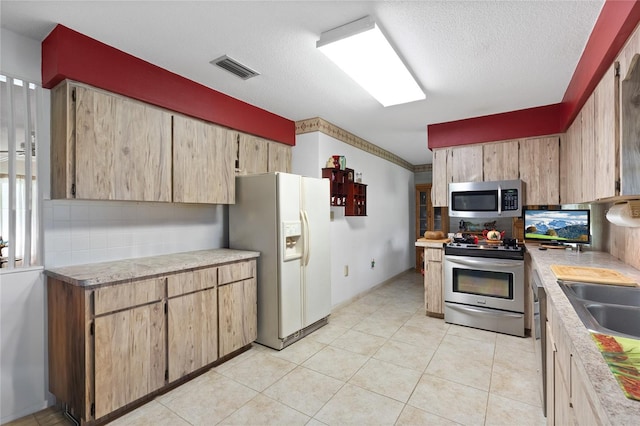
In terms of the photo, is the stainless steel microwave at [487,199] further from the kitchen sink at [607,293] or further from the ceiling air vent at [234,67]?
the ceiling air vent at [234,67]

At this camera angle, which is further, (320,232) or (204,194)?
(320,232)

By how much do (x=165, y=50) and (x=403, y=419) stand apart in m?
2.98

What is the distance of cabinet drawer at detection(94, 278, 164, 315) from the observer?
74.4 inches

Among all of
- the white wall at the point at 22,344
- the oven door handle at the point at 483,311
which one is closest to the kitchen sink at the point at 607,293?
the oven door handle at the point at 483,311

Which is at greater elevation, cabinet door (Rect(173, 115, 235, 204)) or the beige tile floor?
cabinet door (Rect(173, 115, 235, 204))

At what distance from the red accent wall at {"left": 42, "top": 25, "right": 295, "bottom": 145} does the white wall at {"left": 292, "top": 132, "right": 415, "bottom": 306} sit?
0.89 meters

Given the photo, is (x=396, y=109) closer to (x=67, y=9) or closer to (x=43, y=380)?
(x=67, y=9)

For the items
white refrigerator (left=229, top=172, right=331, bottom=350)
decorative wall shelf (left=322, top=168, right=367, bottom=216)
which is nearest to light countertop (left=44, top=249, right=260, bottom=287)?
white refrigerator (left=229, top=172, right=331, bottom=350)

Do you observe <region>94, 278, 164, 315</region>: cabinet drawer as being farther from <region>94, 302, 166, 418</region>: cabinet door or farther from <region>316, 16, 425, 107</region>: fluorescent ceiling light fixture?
<region>316, 16, 425, 107</region>: fluorescent ceiling light fixture

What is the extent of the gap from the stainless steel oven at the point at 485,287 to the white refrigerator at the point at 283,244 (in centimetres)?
154

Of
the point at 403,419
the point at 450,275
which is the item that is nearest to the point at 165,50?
the point at 403,419

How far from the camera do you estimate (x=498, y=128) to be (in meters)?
3.65

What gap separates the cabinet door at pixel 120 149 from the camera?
6.72ft

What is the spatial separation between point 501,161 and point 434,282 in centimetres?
165
